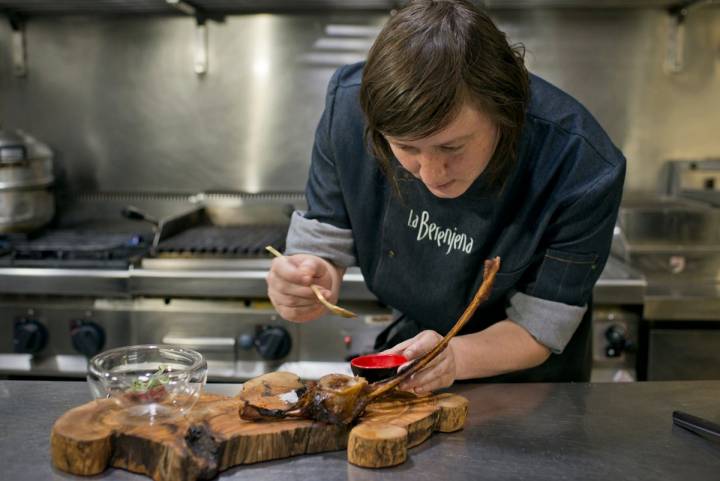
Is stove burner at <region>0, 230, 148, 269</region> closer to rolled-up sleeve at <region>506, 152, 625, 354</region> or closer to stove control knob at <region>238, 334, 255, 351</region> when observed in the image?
stove control knob at <region>238, 334, 255, 351</region>

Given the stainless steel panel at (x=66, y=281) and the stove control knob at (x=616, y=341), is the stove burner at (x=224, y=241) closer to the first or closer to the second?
the stainless steel panel at (x=66, y=281)

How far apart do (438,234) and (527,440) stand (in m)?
0.46

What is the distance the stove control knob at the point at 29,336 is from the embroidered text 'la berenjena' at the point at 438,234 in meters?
1.38

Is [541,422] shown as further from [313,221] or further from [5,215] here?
[5,215]

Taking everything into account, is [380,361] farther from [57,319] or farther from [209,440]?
[57,319]

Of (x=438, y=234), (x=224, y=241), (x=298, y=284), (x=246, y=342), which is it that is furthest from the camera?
(x=224, y=241)

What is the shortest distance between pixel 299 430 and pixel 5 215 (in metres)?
1.94

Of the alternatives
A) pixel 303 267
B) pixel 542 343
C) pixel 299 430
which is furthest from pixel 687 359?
pixel 299 430

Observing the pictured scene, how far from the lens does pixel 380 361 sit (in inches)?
48.9

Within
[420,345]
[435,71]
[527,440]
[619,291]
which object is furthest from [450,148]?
[619,291]

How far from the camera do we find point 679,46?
283 centimetres

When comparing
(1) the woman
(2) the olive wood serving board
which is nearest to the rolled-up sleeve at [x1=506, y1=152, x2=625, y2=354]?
(1) the woman

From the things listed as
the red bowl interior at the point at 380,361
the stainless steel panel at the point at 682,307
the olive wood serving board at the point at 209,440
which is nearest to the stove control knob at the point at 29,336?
the olive wood serving board at the point at 209,440

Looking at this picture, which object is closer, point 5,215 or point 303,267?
point 303,267
